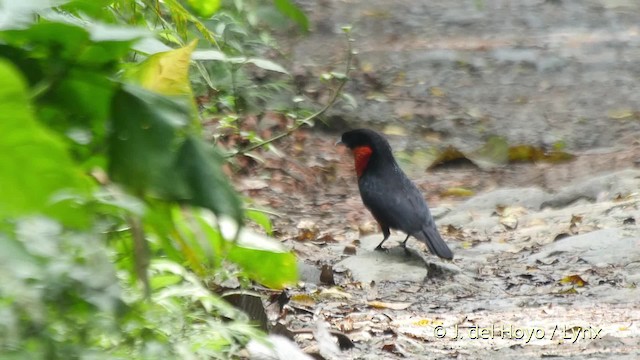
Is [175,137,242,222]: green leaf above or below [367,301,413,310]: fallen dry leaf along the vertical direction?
above

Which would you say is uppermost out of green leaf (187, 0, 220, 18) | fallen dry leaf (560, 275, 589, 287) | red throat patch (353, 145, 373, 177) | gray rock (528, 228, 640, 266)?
green leaf (187, 0, 220, 18)

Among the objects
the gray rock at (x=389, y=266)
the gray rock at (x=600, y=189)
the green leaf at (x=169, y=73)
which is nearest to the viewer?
the green leaf at (x=169, y=73)

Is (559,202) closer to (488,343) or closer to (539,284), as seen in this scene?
(539,284)

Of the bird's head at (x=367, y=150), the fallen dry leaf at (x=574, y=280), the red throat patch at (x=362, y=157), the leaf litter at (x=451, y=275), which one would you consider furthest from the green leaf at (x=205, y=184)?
the red throat patch at (x=362, y=157)

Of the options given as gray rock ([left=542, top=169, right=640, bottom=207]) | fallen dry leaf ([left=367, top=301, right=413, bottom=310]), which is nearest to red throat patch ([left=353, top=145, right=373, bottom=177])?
gray rock ([left=542, top=169, right=640, bottom=207])

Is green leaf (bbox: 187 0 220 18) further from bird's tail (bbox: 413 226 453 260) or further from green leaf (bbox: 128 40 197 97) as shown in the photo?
bird's tail (bbox: 413 226 453 260)

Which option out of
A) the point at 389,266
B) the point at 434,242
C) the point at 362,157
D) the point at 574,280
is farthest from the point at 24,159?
the point at 362,157

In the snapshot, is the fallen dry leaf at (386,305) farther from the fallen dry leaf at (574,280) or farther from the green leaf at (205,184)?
the green leaf at (205,184)

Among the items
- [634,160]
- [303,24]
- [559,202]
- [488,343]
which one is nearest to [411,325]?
[488,343]

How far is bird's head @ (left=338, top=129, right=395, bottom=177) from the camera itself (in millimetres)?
7562

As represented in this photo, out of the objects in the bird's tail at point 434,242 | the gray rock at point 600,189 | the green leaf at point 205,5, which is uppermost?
the green leaf at point 205,5

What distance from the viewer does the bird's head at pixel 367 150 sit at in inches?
298

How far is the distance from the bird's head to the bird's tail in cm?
102

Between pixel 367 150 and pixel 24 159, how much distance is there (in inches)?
255
